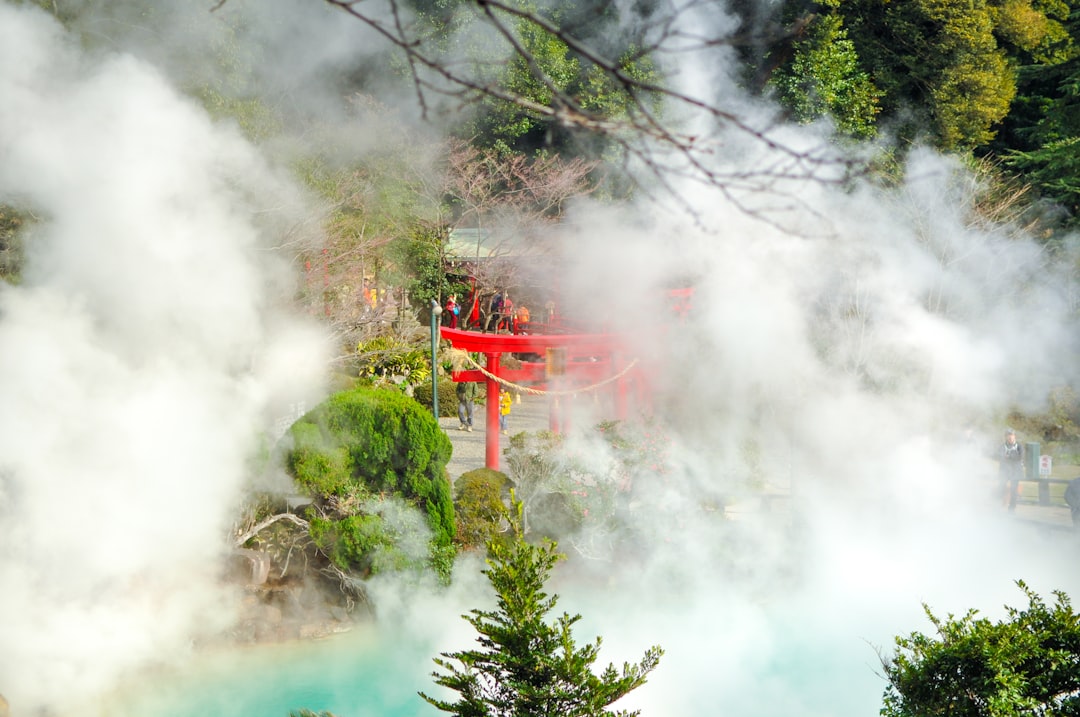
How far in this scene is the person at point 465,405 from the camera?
1154 centimetres

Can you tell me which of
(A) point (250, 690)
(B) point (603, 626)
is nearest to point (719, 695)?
(B) point (603, 626)

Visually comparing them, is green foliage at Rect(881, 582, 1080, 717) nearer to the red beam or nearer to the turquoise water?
the turquoise water

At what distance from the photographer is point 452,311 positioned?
12781 millimetres

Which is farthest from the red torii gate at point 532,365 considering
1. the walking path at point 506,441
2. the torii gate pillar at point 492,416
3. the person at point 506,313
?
the person at point 506,313

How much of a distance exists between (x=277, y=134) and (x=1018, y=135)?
11.9 metres

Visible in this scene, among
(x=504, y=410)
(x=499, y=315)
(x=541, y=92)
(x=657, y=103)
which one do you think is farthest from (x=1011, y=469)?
(x=541, y=92)

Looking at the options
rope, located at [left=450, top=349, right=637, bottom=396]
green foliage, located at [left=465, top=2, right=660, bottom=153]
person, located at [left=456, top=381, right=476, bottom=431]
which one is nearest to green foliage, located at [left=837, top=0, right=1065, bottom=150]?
green foliage, located at [left=465, top=2, right=660, bottom=153]

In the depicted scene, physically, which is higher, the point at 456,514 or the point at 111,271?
the point at 111,271

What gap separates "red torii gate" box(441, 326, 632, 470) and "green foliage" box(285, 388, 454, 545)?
5.22ft

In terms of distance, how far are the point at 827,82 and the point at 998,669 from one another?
36.6 ft

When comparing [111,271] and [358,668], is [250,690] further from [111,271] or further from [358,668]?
[111,271]

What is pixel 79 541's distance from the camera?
587cm

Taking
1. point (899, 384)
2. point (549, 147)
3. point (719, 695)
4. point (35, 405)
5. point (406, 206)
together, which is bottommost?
point (719, 695)

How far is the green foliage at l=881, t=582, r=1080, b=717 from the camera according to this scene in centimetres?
319
